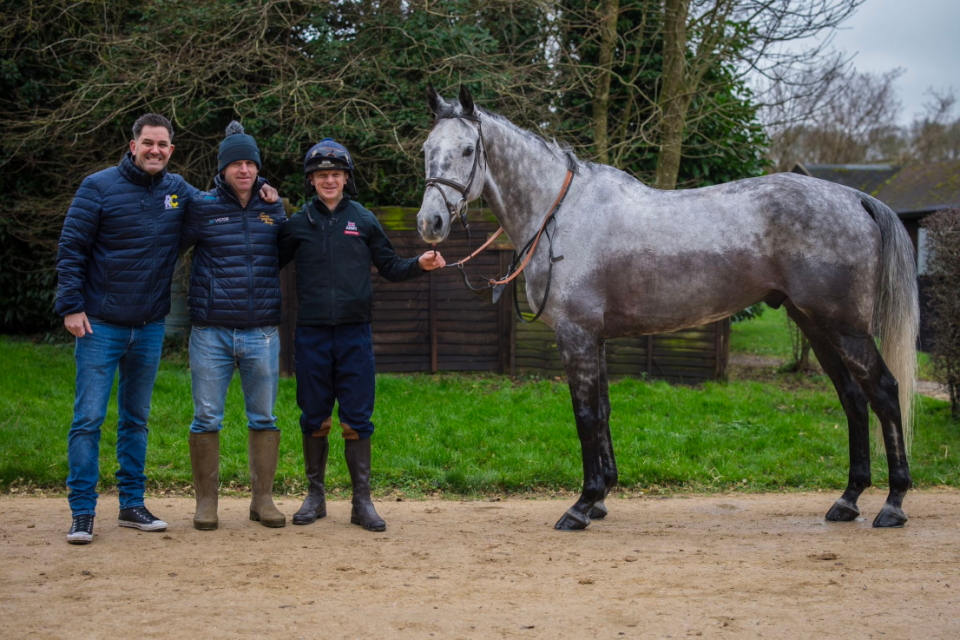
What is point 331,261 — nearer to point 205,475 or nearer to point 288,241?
point 288,241

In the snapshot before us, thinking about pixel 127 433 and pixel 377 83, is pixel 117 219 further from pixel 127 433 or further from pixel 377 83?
pixel 377 83

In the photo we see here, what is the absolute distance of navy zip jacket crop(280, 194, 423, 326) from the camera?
4578 millimetres

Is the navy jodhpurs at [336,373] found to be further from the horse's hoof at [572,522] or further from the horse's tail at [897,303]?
the horse's tail at [897,303]

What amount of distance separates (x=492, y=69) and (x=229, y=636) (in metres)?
7.98

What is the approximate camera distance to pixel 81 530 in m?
4.30

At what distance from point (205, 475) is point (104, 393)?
723mm

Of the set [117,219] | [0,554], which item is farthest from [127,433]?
[117,219]

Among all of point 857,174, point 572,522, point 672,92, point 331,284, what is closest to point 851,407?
point 572,522

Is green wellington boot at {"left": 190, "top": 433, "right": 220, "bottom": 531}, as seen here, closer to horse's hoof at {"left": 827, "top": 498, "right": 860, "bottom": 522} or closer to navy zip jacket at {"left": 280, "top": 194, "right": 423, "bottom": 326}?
navy zip jacket at {"left": 280, "top": 194, "right": 423, "bottom": 326}

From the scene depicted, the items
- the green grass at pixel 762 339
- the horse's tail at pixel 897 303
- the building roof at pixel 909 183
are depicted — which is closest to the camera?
the horse's tail at pixel 897 303

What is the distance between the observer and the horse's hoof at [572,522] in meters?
4.68

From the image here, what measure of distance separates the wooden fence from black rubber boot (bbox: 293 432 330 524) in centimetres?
443

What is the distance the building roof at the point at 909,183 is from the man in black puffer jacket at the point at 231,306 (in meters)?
14.8

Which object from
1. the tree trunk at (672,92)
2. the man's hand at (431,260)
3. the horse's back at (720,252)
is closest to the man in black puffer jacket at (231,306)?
the man's hand at (431,260)
